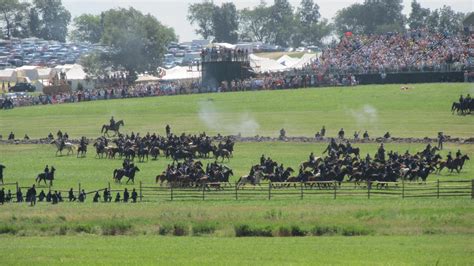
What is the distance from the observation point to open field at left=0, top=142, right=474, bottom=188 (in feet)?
169

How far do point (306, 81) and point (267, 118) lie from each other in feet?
69.0

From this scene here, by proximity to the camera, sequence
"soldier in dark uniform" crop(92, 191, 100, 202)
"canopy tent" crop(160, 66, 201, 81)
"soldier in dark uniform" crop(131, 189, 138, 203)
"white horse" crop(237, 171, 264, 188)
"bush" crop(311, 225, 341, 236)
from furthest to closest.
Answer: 1. "canopy tent" crop(160, 66, 201, 81)
2. "white horse" crop(237, 171, 264, 188)
3. "soldier in dark uniform" crop(92, 191, 100, 202)
4. "soldier in dark uniform" crop(131, 189, 138, 203)
5. "bush" crop(311, 225, 341, 236)

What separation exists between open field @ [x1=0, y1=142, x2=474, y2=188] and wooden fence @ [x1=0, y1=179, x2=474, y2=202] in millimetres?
3738

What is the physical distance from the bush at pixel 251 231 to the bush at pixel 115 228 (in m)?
3.86

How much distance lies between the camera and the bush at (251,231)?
37.0 m

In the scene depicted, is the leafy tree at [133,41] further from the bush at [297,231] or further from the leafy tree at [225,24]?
the bush at [297,231]

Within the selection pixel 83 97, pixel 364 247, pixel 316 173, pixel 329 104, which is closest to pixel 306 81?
pixel 329 104

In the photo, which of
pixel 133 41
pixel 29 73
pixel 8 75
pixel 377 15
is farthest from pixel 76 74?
pixel 377 15

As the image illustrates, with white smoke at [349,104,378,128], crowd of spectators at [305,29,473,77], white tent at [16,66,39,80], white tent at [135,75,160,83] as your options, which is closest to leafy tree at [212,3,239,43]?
white tent at [16,66,39,80]

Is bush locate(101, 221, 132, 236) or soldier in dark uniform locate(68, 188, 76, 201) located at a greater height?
soldier in dark uniform locate(68, 188, 76, 201)

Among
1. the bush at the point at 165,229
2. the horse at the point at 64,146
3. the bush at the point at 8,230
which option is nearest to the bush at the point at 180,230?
the bush at the point at 165,229

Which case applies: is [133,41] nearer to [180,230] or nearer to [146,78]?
[146,78]

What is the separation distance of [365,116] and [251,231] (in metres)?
43.1

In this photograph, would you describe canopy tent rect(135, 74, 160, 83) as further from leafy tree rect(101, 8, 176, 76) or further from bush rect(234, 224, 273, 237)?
bush rect(234, 224, 273, 237)
